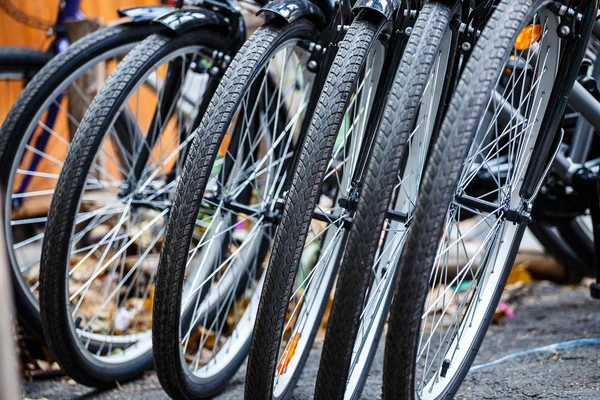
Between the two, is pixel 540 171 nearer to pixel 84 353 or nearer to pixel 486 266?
pixel 486 266

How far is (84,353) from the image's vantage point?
205 cm

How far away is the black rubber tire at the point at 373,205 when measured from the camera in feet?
4.62

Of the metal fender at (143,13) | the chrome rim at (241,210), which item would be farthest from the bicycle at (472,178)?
the metal fender at (143,13)

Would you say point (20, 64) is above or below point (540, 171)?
above

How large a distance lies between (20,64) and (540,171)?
2.01m

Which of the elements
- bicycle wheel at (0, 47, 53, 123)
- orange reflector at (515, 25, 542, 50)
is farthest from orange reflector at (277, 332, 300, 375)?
bicycle wheel at (0, 47, 53, 123)

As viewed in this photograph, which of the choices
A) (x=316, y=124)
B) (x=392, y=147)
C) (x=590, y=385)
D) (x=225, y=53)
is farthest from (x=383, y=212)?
(x=225, y=53)

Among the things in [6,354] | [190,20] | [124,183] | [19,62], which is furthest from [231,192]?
[6,354]

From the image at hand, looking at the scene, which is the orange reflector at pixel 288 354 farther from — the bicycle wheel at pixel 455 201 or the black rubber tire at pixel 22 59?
the black rubber tire at pixel 22 59

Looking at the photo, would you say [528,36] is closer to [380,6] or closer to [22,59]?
[380,6]

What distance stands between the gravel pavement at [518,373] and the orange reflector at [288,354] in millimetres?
189

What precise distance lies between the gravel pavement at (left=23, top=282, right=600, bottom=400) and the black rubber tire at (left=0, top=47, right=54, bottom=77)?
1.21m

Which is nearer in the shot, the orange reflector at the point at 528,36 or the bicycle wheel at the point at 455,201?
the bicycle wheel at the point at 455,201

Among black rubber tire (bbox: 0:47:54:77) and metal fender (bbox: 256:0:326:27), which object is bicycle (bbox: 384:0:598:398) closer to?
metal fender (bbox: 256:0:326:27)
